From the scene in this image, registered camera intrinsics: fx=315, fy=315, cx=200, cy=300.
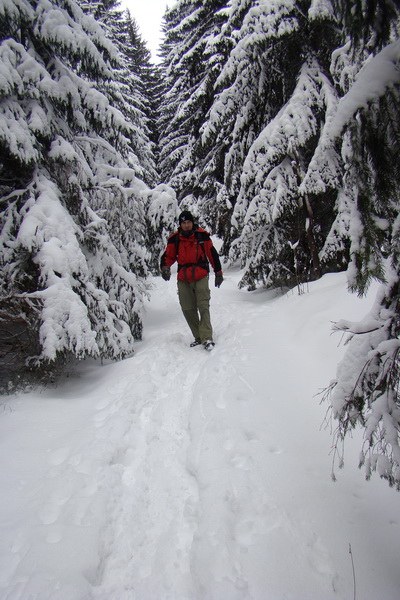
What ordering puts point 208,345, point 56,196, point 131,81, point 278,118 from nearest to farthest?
point 56,196 < point 208,345 < point 278,118 < point 131,81

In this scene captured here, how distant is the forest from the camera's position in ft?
5.29

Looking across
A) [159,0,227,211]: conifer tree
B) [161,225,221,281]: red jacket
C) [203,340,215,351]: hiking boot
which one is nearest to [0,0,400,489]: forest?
[161,225,221,281]: red jacket

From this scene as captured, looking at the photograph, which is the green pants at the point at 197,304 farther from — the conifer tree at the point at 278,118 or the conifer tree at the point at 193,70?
the conifer tree at the point at 193,70

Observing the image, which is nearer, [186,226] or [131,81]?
[186,226]

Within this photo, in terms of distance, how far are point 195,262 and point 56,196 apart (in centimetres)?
254

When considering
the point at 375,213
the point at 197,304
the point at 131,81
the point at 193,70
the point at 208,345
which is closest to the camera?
the point at 375,213

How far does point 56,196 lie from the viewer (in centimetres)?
483

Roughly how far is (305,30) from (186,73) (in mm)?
10347

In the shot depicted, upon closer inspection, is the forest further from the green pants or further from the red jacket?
the red jacket

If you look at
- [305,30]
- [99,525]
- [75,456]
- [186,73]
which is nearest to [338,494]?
[99,525]

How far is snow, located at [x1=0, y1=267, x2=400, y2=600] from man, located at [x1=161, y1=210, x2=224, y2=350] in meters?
1.60

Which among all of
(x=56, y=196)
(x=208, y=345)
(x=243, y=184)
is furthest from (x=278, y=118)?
(x=208, y=345)

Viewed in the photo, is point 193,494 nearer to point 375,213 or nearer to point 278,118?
point 375,213

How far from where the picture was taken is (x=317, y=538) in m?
1.98
